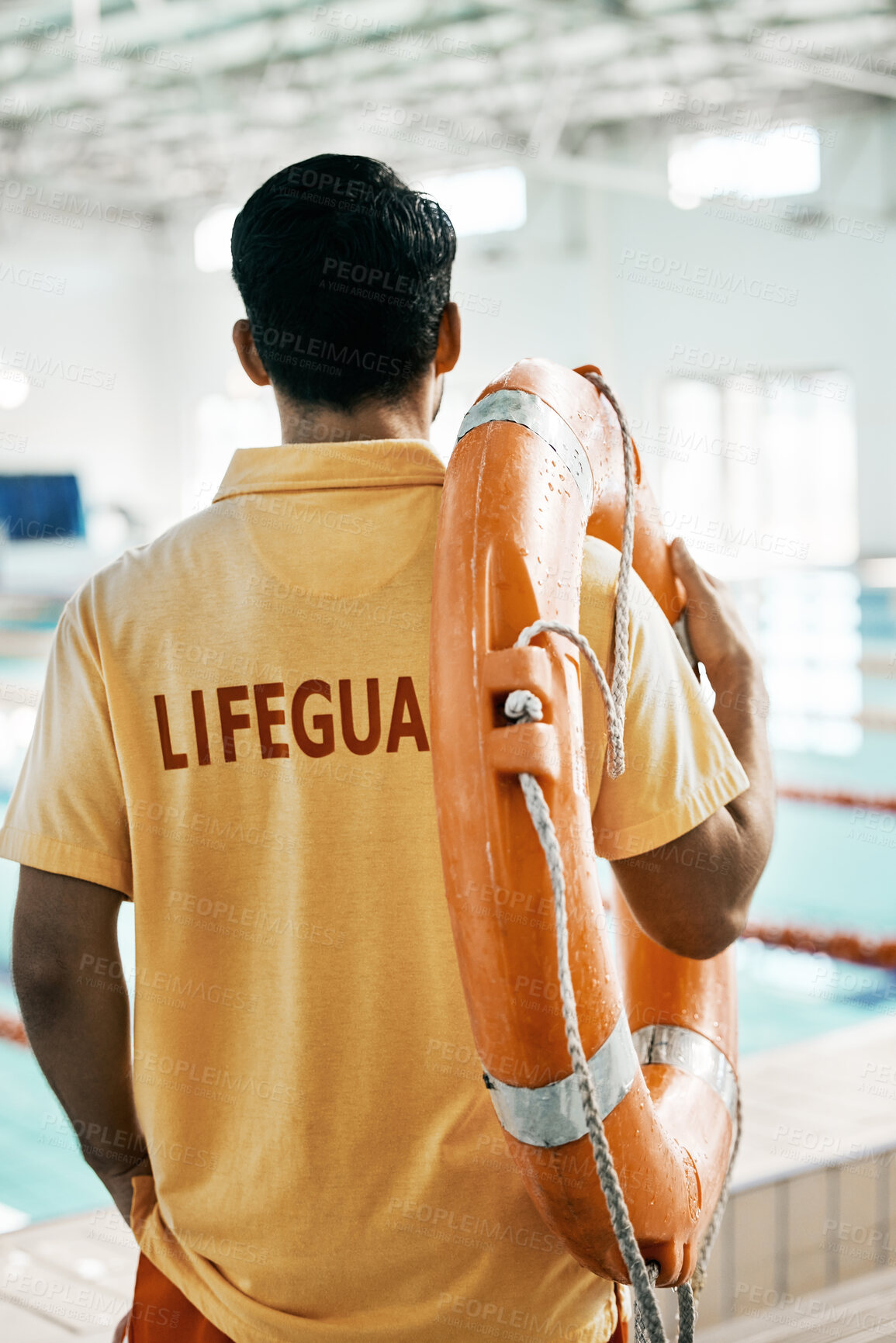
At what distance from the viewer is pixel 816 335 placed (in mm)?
13859

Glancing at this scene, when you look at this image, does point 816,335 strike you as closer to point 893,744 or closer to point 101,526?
point 893,744

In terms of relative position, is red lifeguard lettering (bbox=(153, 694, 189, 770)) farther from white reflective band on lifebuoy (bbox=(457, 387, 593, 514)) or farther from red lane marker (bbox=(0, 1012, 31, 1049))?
red lane marker (bbox=(0, 1012, 31, 1049))

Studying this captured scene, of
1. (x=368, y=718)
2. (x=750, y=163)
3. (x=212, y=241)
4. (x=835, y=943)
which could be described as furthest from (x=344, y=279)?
(x=212, y=241)

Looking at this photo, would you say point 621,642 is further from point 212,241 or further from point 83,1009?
point 212,241

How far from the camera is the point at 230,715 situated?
93 cm

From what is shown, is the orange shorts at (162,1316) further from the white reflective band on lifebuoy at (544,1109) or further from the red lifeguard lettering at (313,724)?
the red lifeguard lettering at (313,724)

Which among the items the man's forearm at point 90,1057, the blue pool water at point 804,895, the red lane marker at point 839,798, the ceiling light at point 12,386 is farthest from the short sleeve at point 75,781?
the ceiling light at point 12,386

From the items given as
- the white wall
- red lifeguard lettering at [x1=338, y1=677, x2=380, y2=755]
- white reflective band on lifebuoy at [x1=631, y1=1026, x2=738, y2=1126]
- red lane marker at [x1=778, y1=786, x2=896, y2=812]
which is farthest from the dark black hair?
the white wall

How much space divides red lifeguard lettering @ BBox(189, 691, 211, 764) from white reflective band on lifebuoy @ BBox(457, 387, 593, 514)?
276 mm

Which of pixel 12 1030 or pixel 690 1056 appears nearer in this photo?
pixel 690 1056

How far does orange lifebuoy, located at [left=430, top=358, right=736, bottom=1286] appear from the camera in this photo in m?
0.86

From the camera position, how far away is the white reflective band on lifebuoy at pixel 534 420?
1.00m

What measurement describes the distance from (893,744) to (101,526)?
11.0m

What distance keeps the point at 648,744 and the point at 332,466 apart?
1.02 feet
